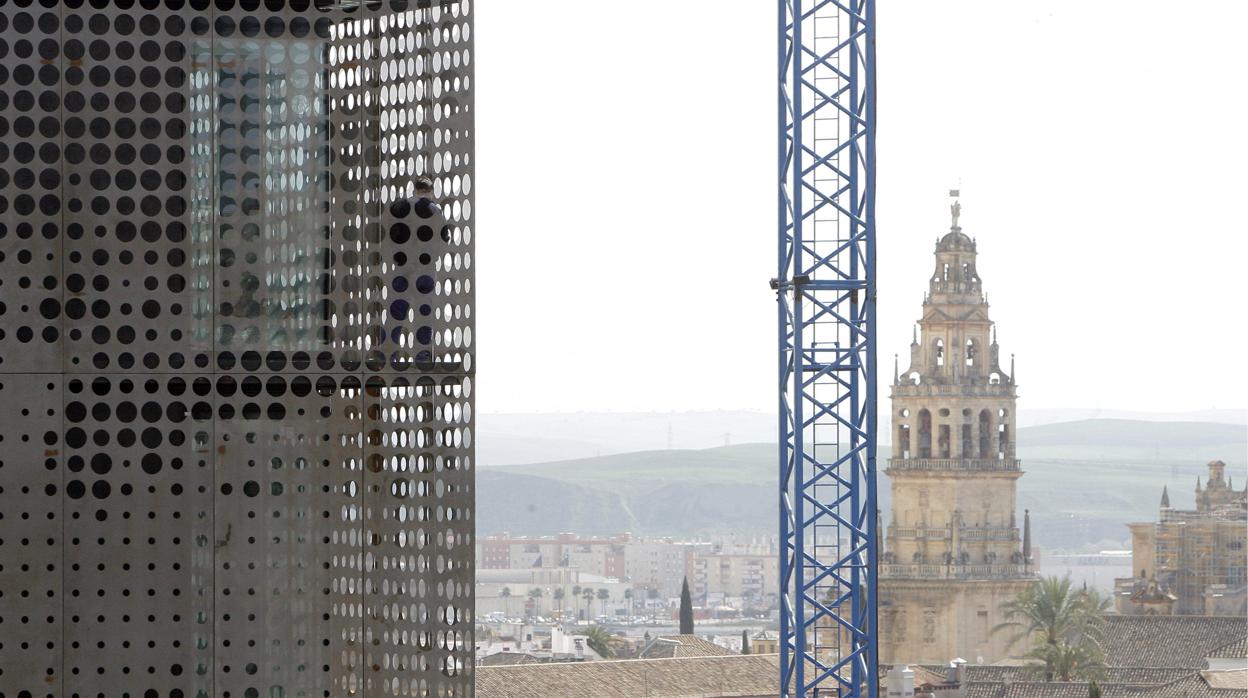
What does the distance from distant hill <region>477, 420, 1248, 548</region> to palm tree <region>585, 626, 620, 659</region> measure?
1102 centimetres

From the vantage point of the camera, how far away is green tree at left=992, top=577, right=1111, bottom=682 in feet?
145

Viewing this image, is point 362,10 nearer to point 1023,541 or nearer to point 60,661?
point 60,661

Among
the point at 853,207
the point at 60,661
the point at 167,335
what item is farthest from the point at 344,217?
the point at 853,207

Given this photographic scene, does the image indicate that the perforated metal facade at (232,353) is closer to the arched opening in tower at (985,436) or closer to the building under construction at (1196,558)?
the arched opening in tower at (985,436)

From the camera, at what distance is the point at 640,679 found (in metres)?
34.8

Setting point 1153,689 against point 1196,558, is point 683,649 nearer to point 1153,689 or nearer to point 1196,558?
point 1153,689

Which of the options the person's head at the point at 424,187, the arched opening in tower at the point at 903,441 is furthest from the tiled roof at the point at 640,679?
the person's head at the point at 424,187

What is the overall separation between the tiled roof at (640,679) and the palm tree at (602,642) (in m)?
14.8

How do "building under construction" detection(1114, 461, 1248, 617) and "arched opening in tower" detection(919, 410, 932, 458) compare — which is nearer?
"arched opening in tower" detection(919, 410, 932, 458)

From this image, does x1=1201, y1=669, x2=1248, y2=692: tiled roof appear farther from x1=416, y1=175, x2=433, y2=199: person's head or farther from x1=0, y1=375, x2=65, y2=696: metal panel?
x1=0, y1=375, x2=65, y2=696: metal panel

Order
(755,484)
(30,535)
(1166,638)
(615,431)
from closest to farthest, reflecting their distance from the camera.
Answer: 1. (30,535)
2. (1166,638)
3. (755,484)
4. (615,431)

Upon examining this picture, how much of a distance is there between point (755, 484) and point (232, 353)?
6001 centimetres

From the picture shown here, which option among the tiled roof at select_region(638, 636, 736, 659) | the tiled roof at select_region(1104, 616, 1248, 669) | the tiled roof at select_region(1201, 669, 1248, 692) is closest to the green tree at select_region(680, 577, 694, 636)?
the tiled roof at select_region(638, 636, 736, 659)

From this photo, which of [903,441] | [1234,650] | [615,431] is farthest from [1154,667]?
[615,431]
